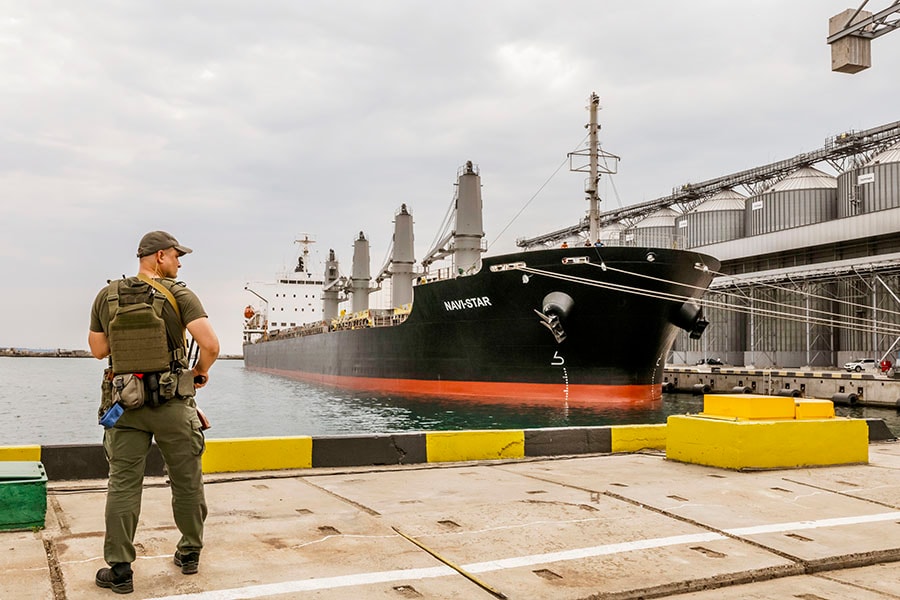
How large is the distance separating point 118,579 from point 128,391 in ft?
2.56

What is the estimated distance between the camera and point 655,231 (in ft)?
162

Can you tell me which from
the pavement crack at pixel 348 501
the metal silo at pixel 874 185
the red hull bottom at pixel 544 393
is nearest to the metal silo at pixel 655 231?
the metal silo at pixel 874 185

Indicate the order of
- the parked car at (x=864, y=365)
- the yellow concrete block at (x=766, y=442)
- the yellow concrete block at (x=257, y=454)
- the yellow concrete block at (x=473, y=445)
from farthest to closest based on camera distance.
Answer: the parked car at (x=864, y=365)
the yellow concrete block at (x=473, y=445)
the yellow concrete block at (x=766, y=442)
the yellow concrete block at (x=257, y=454)

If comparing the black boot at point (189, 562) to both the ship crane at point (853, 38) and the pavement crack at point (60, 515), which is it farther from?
the ship crane at point (853, 38)

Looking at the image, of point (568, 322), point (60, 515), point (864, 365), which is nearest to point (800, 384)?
point (864, 365)

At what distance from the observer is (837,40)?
11156mm

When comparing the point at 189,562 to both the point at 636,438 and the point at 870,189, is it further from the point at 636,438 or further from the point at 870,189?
the point at 870,189

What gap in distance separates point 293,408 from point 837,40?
18490mm

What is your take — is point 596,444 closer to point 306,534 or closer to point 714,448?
point 714,448

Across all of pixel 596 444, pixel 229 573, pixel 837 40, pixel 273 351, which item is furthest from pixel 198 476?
pixel 273 351

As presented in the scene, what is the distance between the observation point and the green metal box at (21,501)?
3.87 m

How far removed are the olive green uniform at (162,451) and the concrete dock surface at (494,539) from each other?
238 millimetres

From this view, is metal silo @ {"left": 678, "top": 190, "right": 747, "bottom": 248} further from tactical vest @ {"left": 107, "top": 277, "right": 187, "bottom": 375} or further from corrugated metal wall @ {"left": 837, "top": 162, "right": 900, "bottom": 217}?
tactical vest @ {"left": 107, "top": 277, "right": 187, "bottom": 375}

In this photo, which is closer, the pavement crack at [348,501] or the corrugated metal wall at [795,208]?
the pavement crack at [348,501]
